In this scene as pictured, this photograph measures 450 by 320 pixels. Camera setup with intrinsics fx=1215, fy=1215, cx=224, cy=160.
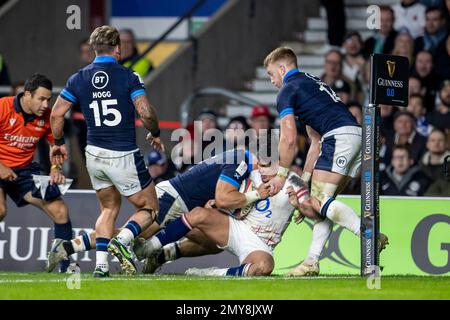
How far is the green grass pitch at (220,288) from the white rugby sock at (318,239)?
0.32 meters

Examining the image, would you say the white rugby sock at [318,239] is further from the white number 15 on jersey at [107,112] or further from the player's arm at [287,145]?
the white number 15 on jersey at [107,112]

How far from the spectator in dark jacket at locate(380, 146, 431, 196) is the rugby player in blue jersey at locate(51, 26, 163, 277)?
5009 mm

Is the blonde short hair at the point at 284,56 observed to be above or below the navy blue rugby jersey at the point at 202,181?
above

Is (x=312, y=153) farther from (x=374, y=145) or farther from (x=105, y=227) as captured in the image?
(x=105, y=227)

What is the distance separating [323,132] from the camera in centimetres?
1167

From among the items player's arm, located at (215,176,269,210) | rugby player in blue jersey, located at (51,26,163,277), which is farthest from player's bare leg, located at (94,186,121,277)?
player's arm, located at (215,176,269,210)

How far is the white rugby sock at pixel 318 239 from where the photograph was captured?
1174 cm

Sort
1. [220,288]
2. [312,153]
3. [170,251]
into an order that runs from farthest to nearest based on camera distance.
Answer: [170,251] < [312,153] < [220,288]

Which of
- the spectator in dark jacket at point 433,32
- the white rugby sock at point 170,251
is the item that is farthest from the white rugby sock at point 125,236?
the spectator in dark jacket at point 433,32

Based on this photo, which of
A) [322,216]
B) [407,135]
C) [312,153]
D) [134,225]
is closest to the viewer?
[134,225]

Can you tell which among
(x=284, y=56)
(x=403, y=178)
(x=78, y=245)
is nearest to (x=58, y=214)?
(x=78, y=245)

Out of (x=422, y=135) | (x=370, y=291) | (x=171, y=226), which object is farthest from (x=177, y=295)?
(x=422, y=135)

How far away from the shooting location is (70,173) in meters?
16.9

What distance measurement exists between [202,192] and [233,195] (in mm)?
660
